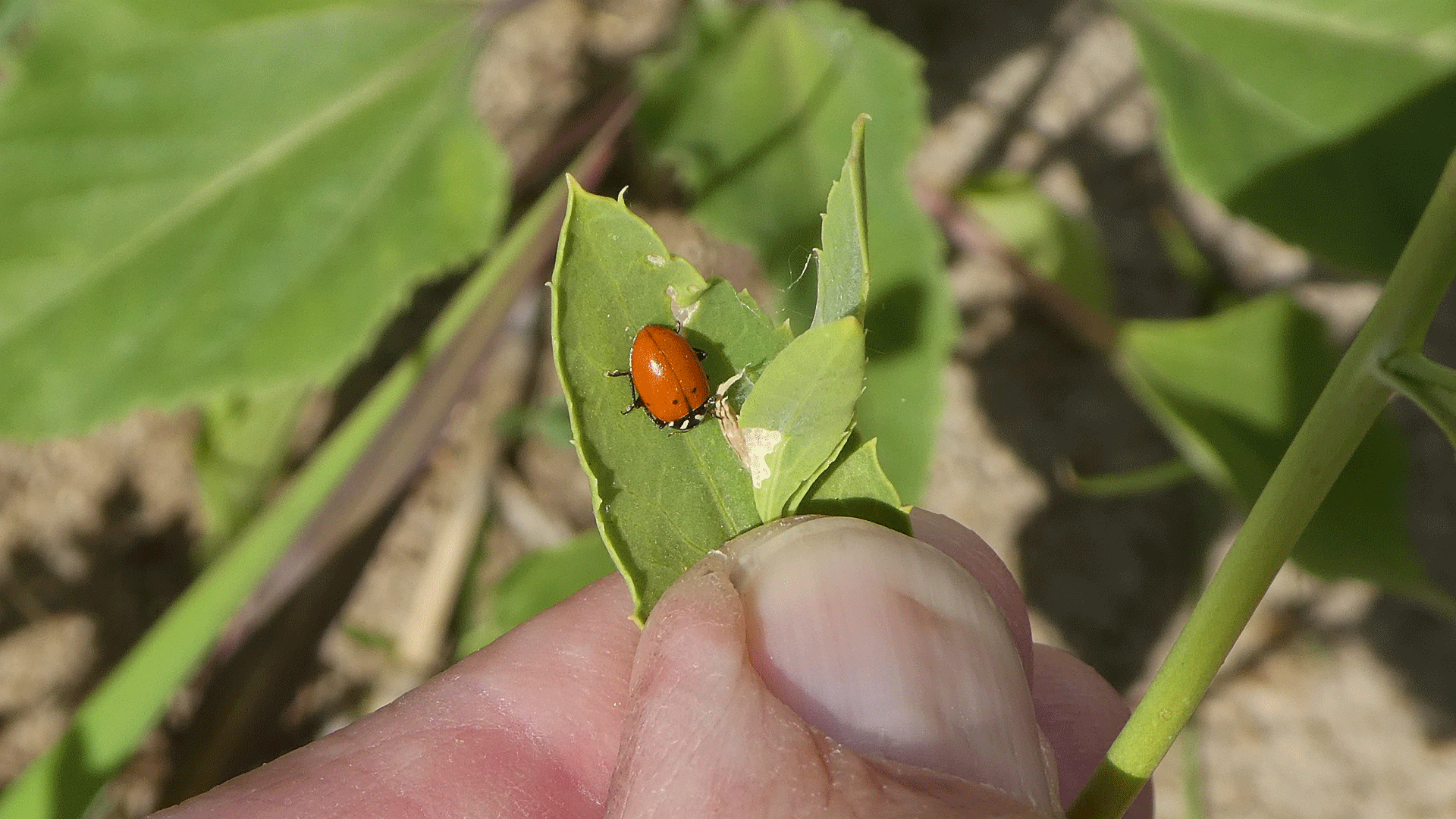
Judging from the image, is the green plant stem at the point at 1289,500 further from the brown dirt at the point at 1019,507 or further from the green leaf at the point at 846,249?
the brown dirt at the point at 1019,507

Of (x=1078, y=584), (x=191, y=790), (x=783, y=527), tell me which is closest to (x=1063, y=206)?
(x=1078, y=584)

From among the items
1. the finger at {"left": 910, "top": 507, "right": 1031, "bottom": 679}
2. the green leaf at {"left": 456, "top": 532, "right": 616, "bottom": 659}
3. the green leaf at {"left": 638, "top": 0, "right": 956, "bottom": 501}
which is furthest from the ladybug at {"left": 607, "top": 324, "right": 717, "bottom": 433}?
the green leaf at {"left": 456, "top": 532, "right": 616, "bottom": 659}

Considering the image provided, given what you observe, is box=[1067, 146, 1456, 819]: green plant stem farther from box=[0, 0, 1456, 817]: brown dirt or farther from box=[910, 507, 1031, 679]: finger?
box=[0, 0, 1456, 817]: brown dirt

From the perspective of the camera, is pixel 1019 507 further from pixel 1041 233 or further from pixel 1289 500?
pixel 1289 500

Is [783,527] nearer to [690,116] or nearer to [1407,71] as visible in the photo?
[690,116]

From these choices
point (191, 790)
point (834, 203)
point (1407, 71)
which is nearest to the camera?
point (834, 203)

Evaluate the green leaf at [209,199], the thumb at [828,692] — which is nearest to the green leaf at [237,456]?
the green leaf at [209,199]
